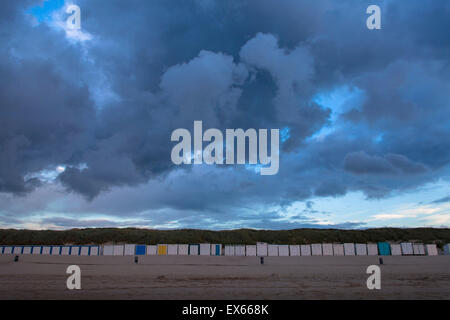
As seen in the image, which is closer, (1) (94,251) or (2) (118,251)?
(2) (118,251)

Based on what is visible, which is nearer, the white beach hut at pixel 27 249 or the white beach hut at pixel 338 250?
the white beach hut at pixel 338 250

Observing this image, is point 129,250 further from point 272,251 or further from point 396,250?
point 396,250

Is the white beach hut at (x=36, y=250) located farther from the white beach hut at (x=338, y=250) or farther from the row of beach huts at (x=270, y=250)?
the white beach hut at (x=338, y=250)

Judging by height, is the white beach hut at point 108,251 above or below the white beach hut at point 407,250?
below

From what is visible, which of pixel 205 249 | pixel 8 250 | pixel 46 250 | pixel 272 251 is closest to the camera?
pixel 272 251

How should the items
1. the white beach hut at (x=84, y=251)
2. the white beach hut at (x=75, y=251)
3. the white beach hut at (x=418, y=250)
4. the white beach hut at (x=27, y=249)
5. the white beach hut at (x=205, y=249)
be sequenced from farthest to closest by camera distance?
the white beach hut at (x=27, y=249) → the white beach hut at (x=75, y=251) → the white beach hut at (x=84, y=251) → the white beach hut at (x=418, y=250) → the white beach hut at (x=205, y=249)

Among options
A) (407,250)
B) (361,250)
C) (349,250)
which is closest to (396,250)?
(407,250)

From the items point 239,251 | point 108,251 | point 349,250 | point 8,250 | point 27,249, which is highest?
point 349,250

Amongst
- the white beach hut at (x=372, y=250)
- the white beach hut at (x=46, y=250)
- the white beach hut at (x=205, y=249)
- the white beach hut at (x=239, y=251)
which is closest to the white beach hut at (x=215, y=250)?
the white beach hut at (x=205, y=249)

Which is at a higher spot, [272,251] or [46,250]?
[272,251]

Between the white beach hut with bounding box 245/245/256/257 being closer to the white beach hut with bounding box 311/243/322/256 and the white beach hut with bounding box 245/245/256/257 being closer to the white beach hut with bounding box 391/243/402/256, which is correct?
the white beach hut with bounding box 311/243/322/256

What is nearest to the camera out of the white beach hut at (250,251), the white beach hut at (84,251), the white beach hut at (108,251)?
the white beach hut at (250,251)
